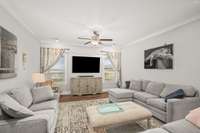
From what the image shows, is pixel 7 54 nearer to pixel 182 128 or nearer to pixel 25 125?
pixel 25 125

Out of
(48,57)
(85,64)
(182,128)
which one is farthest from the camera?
(85,64)

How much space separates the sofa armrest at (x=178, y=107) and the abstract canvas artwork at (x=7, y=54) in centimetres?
347

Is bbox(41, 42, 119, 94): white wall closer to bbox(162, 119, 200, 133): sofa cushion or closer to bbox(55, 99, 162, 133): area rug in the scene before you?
bbox(55, 99, 162, 133): area rug

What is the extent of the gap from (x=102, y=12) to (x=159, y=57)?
8.24ft

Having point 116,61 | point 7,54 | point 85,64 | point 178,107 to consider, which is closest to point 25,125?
point 7,54

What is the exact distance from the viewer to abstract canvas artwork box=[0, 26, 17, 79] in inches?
87.0

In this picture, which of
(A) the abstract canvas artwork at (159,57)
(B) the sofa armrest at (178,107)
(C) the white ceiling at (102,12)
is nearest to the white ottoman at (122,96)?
(A) the abstract canvas artwork at (159,57)

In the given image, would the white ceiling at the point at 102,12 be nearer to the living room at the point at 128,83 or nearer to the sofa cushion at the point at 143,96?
the living room at the point at 128,83

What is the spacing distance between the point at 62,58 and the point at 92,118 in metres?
4.38

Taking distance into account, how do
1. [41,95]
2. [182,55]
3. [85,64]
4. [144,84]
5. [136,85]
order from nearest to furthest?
1. [41,95]
2. [182,55]
3. [144,84]
4. [136,85]
5. [85,64]

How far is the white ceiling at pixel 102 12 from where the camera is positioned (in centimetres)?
224

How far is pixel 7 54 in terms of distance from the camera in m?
2.41

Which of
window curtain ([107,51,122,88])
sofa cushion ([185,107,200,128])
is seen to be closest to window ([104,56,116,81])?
window curtain ([107,51,122,88])

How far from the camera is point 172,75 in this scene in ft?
11.6
